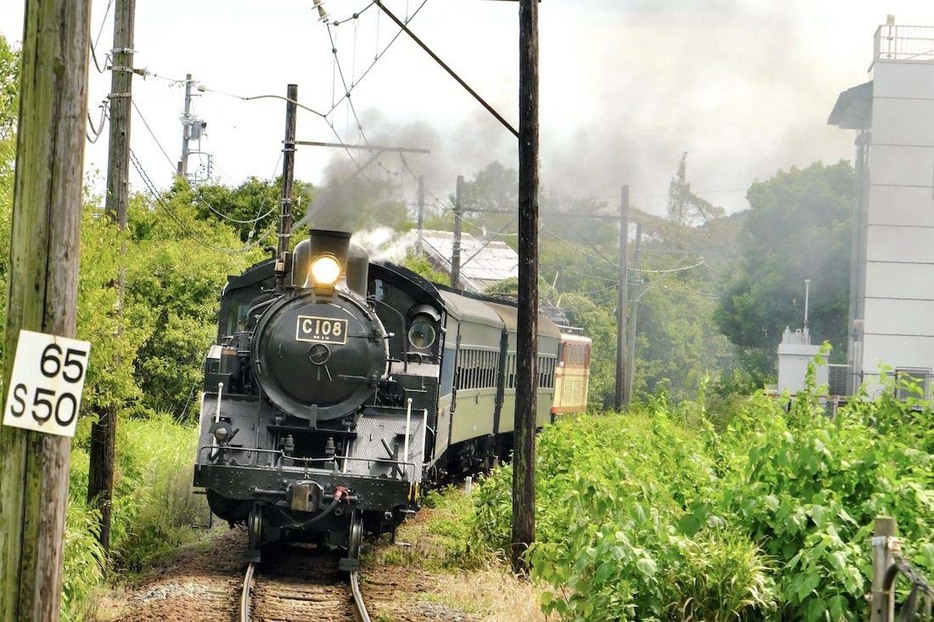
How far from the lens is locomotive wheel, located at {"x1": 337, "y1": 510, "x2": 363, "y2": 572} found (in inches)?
515

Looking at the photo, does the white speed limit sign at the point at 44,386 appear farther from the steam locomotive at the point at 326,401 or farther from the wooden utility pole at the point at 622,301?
the wooden utility pole at the point at 622,301

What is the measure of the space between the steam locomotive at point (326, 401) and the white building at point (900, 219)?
21518 mm

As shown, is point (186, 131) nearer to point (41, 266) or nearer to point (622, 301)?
point (622, 301)

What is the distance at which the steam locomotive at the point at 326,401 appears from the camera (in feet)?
42.3

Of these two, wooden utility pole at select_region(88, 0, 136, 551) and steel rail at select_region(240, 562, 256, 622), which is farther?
wooden utility pole at select_region(88, 0, 136, 551)

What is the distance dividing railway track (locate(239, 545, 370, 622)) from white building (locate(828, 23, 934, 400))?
22574 mm

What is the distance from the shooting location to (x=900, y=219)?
33.5m

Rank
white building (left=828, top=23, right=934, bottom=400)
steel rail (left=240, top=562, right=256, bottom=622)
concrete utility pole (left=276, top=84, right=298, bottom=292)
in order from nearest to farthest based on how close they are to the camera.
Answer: steel rail (left=240, top=562, right=256, bottom=622) → concrete utility pole (left=276, top=84, right=298, bottom=292) → white building (left=828, top=23, right=934, bottom=400)

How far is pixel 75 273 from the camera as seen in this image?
6988 millimetres

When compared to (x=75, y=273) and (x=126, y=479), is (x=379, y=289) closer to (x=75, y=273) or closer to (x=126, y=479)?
(x=126, y=479)

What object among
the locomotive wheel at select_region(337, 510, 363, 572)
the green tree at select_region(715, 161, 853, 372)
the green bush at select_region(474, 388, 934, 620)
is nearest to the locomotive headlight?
the locomotive wheel at select_region(337, 510, 363, 572)

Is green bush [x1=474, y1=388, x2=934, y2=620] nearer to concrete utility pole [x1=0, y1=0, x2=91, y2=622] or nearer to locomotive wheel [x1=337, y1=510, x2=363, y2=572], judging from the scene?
concrete utility pole [x1=0, y1=0, x2=91, y2=622]

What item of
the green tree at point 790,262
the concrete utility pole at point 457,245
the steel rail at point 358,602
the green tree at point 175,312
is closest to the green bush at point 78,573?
the steel rail at point 358,602

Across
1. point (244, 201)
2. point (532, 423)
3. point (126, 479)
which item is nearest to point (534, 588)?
point (532, 423)
